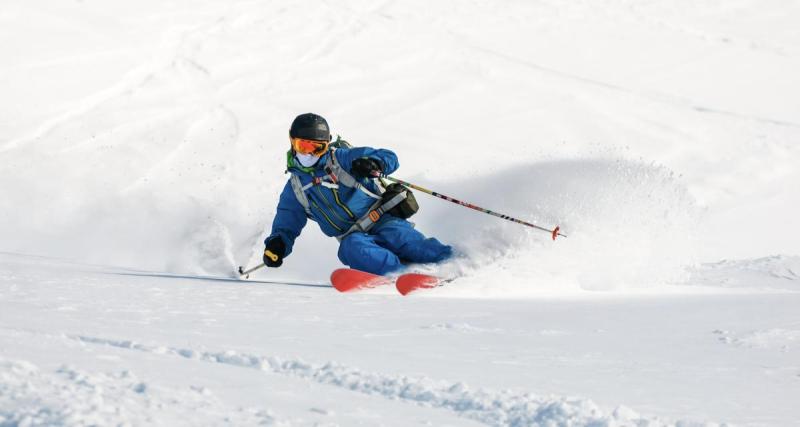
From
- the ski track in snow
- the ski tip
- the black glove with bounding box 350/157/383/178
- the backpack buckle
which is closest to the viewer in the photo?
the ski track in snow

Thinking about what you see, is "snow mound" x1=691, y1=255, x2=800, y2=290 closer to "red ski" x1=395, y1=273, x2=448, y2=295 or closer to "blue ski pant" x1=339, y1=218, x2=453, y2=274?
"blue ski pant" x1=339, y1=218, x2=453, y2=274

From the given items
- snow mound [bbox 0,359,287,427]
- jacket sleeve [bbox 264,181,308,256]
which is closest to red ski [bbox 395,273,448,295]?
jacket sleeve [bbox 264,181,308,256]

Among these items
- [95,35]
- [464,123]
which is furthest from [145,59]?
[464,123]

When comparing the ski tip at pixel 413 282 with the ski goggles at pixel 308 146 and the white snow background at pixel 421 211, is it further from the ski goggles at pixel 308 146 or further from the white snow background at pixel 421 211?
the ski goggles at pixel 308 146

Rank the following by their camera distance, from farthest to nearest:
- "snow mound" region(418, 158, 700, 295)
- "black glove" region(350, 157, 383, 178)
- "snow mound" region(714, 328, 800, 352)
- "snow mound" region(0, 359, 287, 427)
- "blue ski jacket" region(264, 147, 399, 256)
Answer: "blue ski jacket" region(264, 147, 399, 256)
"black glove" region(350, 157, 383, 178)
"snow mound" region(418, 158, 700, 295)
"snow mound" region(714, 328, 800, 352)
"snow mound" region(0, 359, 287, 427)

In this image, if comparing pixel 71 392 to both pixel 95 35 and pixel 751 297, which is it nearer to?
pixel 751 297

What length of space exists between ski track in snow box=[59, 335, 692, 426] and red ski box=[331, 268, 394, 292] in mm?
2872

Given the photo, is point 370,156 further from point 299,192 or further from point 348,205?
point 299,192

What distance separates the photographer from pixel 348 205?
7.26 meters

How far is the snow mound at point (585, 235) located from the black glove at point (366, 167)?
2.69 feet

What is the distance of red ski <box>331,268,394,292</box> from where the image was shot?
636 cm

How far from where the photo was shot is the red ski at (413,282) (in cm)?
618

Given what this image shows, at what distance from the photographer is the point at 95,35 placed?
15414mm

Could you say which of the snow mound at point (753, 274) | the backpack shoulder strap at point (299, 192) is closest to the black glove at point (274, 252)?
the backpack shoulder strap at point (299, 192)
